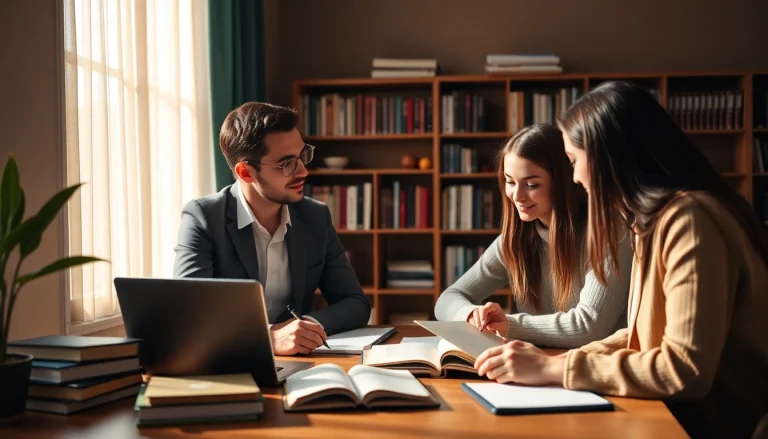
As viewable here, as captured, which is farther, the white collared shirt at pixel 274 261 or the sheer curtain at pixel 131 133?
the sheer curtain at pixel 131 133

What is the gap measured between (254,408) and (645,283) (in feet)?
2.35

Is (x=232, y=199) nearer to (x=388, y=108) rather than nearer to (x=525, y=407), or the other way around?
(x=525, y=407)

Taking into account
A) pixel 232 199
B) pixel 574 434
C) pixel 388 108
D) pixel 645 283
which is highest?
pixel 388 108

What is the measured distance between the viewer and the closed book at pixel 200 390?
1.18 meters

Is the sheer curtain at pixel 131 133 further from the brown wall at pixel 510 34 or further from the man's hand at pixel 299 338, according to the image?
the brown wall at pixel 510 34

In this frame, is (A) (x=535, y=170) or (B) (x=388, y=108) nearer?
(A) (x=535, y=170)

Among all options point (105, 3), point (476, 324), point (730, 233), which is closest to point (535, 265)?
point (476, 324)

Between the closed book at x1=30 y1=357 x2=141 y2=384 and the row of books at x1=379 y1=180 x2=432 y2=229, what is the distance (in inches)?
119

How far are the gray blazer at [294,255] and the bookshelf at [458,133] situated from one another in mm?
1864

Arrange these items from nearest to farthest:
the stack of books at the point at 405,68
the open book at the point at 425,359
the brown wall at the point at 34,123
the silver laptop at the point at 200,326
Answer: the silver laptop at the point at 200,326
the open book at the point at 425,359
the brown wall at the point at 34,123
the stack of books at the point at 405,68

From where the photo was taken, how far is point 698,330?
121 cm

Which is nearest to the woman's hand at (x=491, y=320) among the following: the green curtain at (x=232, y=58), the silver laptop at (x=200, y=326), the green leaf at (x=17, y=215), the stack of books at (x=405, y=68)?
the silver laptop at (x=200, y=326)

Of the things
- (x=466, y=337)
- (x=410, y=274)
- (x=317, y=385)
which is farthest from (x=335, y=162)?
(x=317, y=385)

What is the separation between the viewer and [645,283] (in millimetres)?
1386
